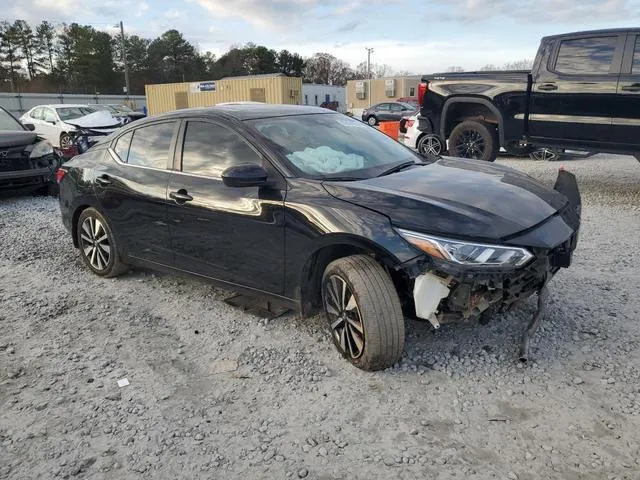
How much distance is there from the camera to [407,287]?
320 cm

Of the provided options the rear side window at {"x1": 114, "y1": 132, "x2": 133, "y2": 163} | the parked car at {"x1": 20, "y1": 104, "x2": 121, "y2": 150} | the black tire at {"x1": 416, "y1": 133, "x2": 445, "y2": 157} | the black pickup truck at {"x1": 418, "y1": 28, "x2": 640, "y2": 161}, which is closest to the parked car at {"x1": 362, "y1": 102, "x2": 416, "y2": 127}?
the parked car at {"x1": 20, "y1": 104, "x2": 121, "y2": 150}

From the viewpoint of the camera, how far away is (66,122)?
50.5ft

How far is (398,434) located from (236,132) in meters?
2.30

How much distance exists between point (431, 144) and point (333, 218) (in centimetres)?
838

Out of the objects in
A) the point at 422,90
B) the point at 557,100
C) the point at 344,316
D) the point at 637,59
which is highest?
the point at 637,59

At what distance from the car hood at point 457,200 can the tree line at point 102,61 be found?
59.3 metres

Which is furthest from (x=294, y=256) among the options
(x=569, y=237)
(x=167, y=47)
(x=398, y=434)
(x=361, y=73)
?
(x=361, y=73)

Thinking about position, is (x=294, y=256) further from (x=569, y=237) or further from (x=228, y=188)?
(x=569, y=237)

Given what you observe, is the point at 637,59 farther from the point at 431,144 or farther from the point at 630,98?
the point at 431,144

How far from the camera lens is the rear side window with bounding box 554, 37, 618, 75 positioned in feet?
23.8

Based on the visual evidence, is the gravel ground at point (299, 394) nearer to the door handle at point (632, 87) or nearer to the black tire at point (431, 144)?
the door handle at point (632, 87)

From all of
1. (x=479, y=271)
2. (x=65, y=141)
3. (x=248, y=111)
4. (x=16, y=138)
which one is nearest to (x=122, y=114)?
(x=65, y=141)

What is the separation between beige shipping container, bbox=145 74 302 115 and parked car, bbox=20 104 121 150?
529 inches

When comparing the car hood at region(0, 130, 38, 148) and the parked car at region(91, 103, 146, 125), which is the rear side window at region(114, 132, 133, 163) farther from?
the parked car at region(91, 103, 146, 125)
